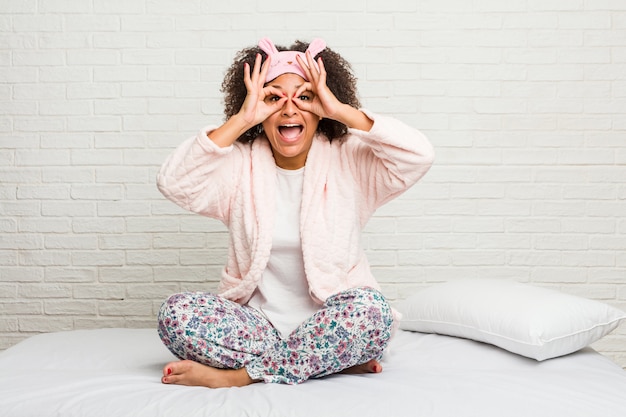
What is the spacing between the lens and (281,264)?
2338 millimetres

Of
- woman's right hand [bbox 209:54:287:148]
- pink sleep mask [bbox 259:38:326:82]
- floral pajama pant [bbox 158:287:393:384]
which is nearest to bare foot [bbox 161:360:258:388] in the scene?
floral pajama pant [bbox 158:287:393:384]

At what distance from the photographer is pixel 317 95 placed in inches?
91.7

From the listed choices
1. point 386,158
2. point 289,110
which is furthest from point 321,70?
point 386,158

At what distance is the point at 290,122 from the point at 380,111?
104 cm

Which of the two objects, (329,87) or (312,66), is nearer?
(312,66)

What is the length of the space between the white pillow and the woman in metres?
0.32

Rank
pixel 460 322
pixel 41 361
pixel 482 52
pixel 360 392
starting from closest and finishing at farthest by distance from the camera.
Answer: pixel 360 392, pixel 41 361, pixel 460 322, pixel 482 52

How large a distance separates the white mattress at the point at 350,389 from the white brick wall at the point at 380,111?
93 centimetres

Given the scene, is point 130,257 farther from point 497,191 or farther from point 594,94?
point 594,94

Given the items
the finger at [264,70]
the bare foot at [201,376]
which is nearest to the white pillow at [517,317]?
the bare foot at [201,376]

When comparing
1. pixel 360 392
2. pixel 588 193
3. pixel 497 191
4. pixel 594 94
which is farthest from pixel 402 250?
pixel 360 392

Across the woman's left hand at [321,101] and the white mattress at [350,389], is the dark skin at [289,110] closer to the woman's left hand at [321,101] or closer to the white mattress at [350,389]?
the woman's left hand at [321,101]

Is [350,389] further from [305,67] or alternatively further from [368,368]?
[305,67]

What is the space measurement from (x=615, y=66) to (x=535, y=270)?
896 mm
